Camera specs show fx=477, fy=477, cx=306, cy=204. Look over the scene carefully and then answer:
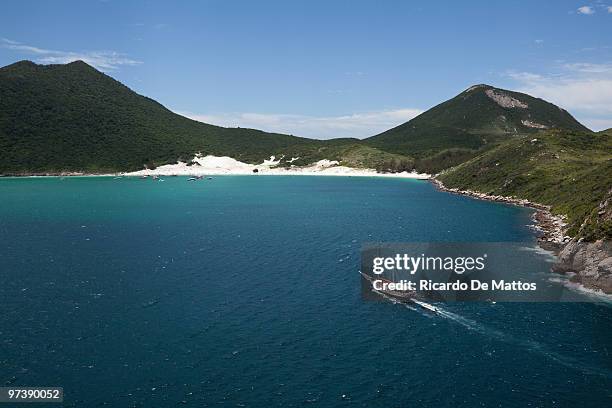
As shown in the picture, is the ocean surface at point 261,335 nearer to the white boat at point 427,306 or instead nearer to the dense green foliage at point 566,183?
the white boat at point 427,306

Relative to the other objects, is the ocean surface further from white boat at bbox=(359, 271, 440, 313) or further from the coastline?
the coastline

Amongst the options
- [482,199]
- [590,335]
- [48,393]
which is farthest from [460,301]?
[482,199]

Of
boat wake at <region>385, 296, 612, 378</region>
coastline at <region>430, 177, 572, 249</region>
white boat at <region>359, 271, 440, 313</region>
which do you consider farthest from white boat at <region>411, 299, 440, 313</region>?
coastline at <region>430, 177, 572, 249</region>

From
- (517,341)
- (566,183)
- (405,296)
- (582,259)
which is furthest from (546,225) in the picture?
(517,341)

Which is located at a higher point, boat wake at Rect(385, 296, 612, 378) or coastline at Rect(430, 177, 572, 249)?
coastline at Rect(430, 177, 572, 249)

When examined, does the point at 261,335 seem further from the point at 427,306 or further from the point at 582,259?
the point at 582,259

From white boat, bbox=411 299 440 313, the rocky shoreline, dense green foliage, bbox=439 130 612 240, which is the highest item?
dense green foliage, bbox=439 130 612 240

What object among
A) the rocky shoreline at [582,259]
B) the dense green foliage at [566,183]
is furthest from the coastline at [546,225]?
the dense green foliage at [566,183]

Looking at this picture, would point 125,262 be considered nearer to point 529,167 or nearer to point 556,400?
point 556,400
